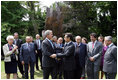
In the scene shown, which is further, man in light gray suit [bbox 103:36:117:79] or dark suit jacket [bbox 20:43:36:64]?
dark suit jacket [bbox 20:43:36:64]

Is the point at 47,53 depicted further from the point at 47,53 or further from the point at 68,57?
the point at 68,57

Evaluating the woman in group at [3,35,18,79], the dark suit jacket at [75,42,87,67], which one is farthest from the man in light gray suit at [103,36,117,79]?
the woman in group at [3,35,18,79]

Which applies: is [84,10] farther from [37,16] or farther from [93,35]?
[93,35]

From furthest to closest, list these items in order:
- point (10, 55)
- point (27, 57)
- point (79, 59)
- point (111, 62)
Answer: point (27, 57) → point (79, 59) → point (10, 55) → point (111, 62)

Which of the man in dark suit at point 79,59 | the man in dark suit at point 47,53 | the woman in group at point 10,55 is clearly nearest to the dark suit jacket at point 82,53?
the man in dark suit at point 79,59

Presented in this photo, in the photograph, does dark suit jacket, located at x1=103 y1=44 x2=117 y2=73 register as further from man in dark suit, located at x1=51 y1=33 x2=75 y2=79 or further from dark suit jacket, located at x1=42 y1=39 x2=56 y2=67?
dark suit jacket, located at x1=42 y1=39 x2=56 y2=67

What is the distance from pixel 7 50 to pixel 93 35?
2824mm

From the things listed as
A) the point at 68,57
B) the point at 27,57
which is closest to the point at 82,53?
the point at 68,57

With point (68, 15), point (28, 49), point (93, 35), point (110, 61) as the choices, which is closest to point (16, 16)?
point (68, 15)

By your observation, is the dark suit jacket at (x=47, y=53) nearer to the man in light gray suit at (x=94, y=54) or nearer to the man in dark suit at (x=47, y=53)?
the man in dark suit at (x=47, y=53)

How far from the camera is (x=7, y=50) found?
5008 mm

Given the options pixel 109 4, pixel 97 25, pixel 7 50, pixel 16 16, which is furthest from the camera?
pixel 97 25

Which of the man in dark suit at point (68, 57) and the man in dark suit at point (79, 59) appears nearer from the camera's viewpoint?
the man in dark suit at point (68, 57)

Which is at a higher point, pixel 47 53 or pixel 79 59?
pixel 47 53
